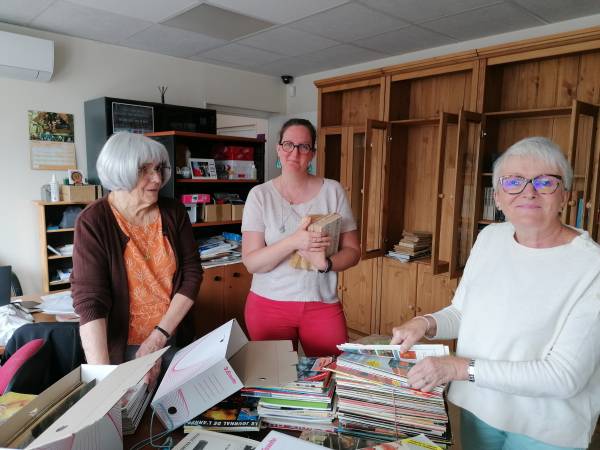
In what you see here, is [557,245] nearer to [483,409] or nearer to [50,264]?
[483,409]

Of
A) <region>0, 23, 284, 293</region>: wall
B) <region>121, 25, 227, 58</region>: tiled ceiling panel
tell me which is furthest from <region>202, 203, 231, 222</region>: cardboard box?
<region>121, 25, 227, 58</region>: tiled ceiling panel

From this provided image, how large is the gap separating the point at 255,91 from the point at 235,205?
6.63ft

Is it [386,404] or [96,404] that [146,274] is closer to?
[96,404]

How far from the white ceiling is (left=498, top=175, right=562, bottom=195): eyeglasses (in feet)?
7.37

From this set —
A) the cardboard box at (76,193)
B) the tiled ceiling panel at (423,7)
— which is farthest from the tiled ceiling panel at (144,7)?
the cardboard box at (76,193)

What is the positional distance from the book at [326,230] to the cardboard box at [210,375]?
0.40 metres

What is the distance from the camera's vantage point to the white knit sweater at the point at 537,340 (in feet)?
3.32

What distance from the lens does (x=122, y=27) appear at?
11.5 feet

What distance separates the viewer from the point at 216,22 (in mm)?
3404

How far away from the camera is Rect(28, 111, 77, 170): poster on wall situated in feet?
12.0

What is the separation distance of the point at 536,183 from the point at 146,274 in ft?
4.15

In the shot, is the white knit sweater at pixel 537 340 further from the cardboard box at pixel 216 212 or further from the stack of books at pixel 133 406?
the cardboard box at pixel 216 212

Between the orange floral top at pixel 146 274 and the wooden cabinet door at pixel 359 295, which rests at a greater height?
the orange floral top at pixel 146 274

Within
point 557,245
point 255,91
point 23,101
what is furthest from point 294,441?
point 255,91
